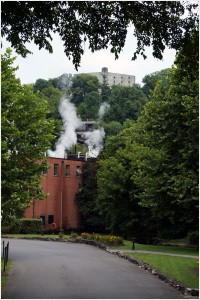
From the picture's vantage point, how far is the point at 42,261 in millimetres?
23484

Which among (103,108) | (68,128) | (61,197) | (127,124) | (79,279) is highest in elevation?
(103,108)

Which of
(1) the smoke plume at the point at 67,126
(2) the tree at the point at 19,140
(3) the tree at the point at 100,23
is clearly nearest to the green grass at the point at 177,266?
(2) the tree at the point at 19,140

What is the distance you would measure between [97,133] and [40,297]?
189ft

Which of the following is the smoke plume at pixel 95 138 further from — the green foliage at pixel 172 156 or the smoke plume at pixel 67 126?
the green foliage at pixel 172 156

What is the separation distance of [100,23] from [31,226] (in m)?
34.9

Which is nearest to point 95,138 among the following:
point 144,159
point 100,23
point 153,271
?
point 144,159

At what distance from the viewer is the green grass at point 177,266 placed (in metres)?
16.9

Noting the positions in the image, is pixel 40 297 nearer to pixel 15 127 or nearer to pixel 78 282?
pixel 78 282

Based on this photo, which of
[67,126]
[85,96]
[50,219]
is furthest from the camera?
[67,126]

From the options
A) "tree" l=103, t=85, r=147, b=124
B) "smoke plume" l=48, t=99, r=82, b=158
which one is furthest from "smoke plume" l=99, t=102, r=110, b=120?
"smoke plume" l=48, t=99, r=82, b=158

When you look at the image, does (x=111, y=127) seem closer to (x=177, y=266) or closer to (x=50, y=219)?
(x=50, y=219)

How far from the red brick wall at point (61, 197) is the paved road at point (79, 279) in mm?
20635

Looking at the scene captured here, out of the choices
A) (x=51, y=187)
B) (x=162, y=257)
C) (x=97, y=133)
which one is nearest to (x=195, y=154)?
(x=162, y=257)

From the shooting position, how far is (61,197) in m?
49.2
